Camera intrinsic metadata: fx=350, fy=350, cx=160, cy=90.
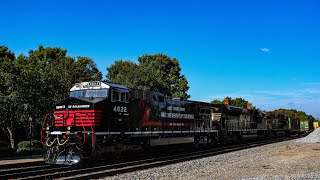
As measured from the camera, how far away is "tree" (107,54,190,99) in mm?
42281

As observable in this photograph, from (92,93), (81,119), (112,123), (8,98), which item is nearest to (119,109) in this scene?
(112,123)

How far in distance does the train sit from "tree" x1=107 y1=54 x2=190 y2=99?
61.0 feet

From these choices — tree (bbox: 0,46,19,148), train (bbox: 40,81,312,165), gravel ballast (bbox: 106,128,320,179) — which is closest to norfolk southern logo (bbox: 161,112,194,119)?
train (bbox: 40,81,312,165)

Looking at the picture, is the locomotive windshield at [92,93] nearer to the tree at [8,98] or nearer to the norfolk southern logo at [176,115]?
the norfolk southern logo at [176,115]

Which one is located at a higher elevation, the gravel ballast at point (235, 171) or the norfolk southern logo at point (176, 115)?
the norfolk southern logo at point (176, 115)

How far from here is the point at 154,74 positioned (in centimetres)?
4391

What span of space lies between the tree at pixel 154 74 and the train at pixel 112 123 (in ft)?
61.0

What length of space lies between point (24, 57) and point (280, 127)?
32.1m

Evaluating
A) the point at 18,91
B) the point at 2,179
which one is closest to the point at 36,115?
the point at 18,91

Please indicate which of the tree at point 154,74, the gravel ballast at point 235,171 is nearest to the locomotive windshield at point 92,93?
the gravel ballast at point 235,171

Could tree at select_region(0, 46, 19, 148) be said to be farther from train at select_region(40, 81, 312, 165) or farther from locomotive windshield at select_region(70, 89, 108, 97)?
locomotive windshield at select_region(70, 89, 108, 97)

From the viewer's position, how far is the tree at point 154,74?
42281 mm

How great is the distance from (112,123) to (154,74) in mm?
28221

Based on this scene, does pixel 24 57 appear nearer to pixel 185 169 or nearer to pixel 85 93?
pixel 85 93
